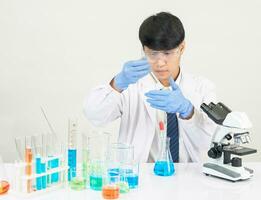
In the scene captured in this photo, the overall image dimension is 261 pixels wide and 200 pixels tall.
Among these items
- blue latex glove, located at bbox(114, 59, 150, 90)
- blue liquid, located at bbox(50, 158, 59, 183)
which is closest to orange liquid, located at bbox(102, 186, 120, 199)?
blue liquid, located at bbox(50, 158, 59, 183)

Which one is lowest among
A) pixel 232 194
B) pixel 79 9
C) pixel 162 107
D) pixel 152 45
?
pixel 232 194

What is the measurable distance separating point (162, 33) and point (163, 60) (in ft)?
0.46

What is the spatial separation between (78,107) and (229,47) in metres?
1.28

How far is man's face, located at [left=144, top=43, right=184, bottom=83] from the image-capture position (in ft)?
7.70

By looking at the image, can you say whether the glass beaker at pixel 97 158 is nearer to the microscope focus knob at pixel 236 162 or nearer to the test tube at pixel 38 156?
the test tube at pixel 38 156

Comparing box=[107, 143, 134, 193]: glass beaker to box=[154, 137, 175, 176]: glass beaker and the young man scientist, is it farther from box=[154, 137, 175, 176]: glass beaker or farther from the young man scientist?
the young man scientist

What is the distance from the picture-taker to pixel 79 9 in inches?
133

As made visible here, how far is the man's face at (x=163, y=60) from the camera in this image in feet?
7.70

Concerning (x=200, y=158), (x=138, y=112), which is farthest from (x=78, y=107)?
(x=200, y=158)

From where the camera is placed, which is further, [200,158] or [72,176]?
[200,158]

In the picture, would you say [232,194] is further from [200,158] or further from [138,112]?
[138,112]

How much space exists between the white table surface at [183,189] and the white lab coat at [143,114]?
0.92 ft

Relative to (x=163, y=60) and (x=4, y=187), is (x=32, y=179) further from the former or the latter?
(x=163, y=60)

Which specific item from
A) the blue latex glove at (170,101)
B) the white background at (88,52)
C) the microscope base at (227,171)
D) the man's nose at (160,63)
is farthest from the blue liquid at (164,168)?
the white background at (88,52)
